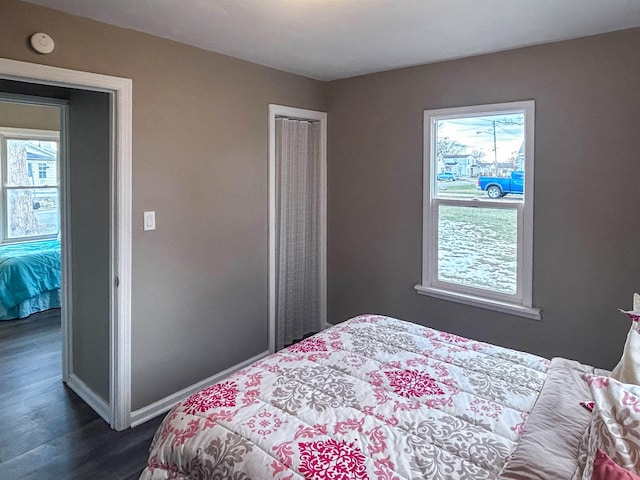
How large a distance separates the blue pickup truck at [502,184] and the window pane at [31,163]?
18.6 feet

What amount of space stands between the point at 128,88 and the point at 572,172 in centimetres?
274

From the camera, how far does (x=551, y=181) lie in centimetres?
277

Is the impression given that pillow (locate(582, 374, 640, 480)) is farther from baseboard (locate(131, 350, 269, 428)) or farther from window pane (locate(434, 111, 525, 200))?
baseboard (locate(131, 350, 269, 428))

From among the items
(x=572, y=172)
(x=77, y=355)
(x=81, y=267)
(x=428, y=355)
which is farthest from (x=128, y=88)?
(x=572, y=172)

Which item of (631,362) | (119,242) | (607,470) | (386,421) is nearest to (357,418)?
(386,421)

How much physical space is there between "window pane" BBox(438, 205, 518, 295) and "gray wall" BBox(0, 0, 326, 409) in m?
1.42

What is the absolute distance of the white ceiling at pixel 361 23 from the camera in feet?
7.02

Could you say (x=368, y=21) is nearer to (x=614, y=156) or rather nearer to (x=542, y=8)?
(x=542, y=8)

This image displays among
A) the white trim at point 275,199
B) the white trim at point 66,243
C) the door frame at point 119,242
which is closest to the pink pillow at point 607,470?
the door frame at point 119,242

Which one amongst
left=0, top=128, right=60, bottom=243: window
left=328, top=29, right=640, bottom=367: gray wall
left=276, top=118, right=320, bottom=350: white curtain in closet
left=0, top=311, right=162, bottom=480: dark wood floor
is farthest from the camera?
left=0, top=128, right=60, bottom=243: window

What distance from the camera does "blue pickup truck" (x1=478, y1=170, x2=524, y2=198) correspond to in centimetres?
295

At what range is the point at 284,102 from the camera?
3502 millimetres

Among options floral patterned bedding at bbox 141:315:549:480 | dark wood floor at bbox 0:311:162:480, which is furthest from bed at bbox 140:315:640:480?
dark wood floor at bbox 0:311:162:480

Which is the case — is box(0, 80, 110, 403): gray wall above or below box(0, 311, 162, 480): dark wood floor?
above
